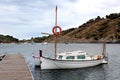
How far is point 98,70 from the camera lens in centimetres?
Result: 4741

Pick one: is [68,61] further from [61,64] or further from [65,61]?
[61,64]

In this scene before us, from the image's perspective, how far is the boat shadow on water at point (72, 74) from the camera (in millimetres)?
39553

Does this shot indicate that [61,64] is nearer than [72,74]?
No

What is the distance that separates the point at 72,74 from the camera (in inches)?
1665

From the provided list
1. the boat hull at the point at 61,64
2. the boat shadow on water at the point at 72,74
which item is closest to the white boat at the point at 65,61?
the boat hull at the point at 61,64

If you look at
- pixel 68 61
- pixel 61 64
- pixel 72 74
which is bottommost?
pixel 72 74

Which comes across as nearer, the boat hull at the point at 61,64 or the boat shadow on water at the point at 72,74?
the boat shadow on water at the point at 72,74

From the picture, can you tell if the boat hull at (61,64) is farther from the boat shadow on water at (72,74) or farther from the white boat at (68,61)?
the boat shadow on water at (72,74)

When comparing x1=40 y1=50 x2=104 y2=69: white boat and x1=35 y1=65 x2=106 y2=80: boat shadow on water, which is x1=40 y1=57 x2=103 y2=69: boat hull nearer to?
x1=40 y1=50 x2=104 y2=69: white boat

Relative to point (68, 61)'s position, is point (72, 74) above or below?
below

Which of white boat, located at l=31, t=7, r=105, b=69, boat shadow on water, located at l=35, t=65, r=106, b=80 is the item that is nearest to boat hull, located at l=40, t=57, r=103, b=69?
white boat, located at l=31, t=7, r=105, b=69

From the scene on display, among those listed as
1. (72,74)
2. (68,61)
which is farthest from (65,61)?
(72,74)

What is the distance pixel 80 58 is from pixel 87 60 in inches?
58.9

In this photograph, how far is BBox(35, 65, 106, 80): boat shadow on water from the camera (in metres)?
39.6
